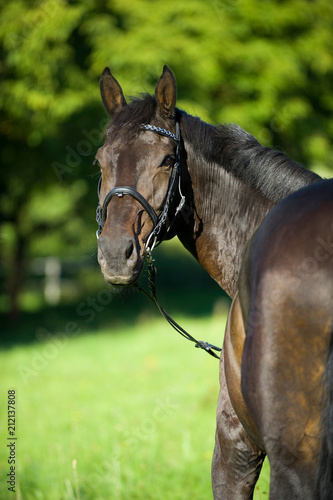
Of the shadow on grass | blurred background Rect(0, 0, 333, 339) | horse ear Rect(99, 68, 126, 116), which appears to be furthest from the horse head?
blurred background Rect(0, 0, 333, 339)

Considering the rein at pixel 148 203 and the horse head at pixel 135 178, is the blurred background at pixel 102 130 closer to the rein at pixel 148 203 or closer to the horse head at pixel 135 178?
the rein at pixel 148 203

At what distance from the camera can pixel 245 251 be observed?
6.39 feet

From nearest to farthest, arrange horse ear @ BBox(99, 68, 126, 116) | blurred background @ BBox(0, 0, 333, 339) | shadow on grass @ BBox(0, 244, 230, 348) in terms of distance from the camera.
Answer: horse ear @ BBox(99, 68, 126, 116)
blurred background @ BBox(0, 0, 333, 339)
shadow on grass @ BBox(0, 244, 230, 348)

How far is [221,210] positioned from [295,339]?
3.75 feet

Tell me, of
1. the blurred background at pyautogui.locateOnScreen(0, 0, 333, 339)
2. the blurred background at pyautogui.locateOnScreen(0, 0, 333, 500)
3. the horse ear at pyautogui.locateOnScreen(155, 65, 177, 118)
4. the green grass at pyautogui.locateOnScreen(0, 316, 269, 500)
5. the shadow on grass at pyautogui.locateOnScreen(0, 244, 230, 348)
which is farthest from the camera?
the shadow on grass at pyautogui.locateOnScreen(0, 244, 230, 348)

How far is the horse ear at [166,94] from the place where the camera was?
254cm

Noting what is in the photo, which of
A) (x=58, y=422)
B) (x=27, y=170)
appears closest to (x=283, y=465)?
(x=58, y=422)

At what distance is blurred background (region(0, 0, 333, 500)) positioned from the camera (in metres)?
7.75

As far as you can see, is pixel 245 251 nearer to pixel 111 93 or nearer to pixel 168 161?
pixel 168 161

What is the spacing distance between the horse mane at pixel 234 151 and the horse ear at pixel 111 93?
0.35 ft

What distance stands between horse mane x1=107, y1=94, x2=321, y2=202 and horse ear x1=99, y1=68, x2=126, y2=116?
106 millimetres

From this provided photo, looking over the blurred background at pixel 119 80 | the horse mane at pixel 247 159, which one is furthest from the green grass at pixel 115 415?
the blurred background at pixel 119 80

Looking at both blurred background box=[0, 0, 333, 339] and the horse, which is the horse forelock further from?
blurred background box=[0, 0, 333, 339]

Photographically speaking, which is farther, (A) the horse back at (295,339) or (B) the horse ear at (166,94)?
(B) the horse ear at (166,94)
